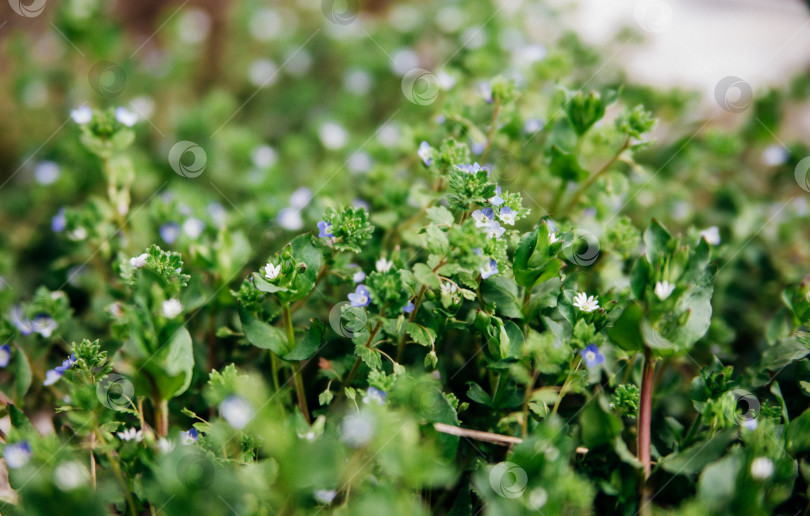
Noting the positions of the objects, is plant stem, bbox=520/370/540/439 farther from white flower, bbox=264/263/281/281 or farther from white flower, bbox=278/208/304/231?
white flower, bbox=278/208/304/231

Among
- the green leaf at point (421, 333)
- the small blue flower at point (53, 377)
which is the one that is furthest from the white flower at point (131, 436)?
the green leaf at point (421, 333)

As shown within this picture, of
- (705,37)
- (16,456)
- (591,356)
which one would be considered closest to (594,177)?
(591,356)

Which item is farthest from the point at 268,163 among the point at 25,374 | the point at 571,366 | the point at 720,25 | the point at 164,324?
the point at 720,25

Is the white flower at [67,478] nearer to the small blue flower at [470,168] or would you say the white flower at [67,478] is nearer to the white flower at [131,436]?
the white flower at [131,436]

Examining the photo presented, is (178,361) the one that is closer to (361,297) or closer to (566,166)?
(361,297)

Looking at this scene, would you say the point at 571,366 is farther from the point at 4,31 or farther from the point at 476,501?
the point at 4,31

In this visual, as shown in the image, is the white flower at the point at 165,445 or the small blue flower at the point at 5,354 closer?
the white flower at the point at 165,445
